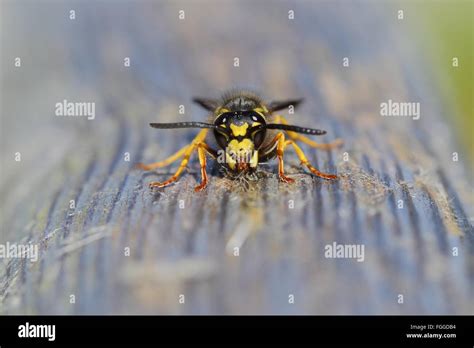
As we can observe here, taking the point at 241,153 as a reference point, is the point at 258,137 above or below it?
above

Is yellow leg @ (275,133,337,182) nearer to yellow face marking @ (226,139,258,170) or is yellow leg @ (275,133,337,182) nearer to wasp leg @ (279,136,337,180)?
wasp leg @ (279,136,337,180)

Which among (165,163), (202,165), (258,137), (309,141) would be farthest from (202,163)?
(309,141)

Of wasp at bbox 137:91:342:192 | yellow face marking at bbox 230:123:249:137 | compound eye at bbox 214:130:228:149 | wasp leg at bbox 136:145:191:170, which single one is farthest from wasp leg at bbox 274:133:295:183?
wasp leg at bbox 136:145:191:170

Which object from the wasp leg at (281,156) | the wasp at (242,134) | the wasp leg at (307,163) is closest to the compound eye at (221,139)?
the wasp at (242,134)

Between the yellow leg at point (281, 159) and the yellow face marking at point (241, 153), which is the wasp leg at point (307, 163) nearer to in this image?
the yellow leg at point (281, 159)

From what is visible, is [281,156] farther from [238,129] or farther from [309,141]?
[238,129]

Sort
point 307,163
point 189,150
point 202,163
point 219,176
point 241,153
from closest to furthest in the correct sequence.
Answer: point 219,176
point 307,163
point 202,163
point 241,153
point 189,150

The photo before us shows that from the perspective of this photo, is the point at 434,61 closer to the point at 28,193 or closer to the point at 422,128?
the point at 422,128
